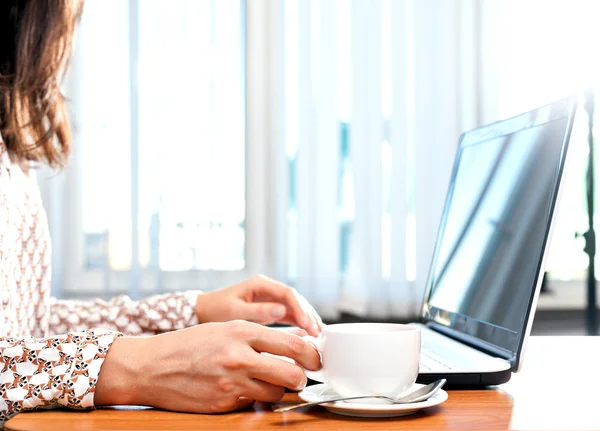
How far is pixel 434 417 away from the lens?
580 mm

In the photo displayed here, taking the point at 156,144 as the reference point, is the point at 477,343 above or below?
below

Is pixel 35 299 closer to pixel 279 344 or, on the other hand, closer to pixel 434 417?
pixel 279 344

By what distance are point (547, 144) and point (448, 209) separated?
1.12 ft

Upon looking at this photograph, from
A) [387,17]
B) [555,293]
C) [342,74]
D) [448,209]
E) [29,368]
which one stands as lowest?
[555,293]

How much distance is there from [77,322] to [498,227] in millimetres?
674

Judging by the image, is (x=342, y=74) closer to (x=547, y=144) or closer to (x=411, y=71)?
(x=411, y=71)

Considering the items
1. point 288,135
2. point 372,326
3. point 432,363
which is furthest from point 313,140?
point 372,326

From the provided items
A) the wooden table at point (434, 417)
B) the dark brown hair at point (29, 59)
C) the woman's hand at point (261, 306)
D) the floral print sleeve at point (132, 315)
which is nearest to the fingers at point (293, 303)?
the woman's hand at point (261, 306)

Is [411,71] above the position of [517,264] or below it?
above

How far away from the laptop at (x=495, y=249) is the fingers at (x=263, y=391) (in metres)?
0.16

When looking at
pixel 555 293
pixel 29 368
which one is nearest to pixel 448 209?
pixel 29 368

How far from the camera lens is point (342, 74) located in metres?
2.51

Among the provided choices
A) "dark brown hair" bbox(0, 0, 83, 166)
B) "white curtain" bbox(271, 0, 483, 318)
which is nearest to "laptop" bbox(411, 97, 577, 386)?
"dark brown hair" bbox(0, 0, 83, 166)

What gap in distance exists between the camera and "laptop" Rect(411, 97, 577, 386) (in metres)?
0.72
